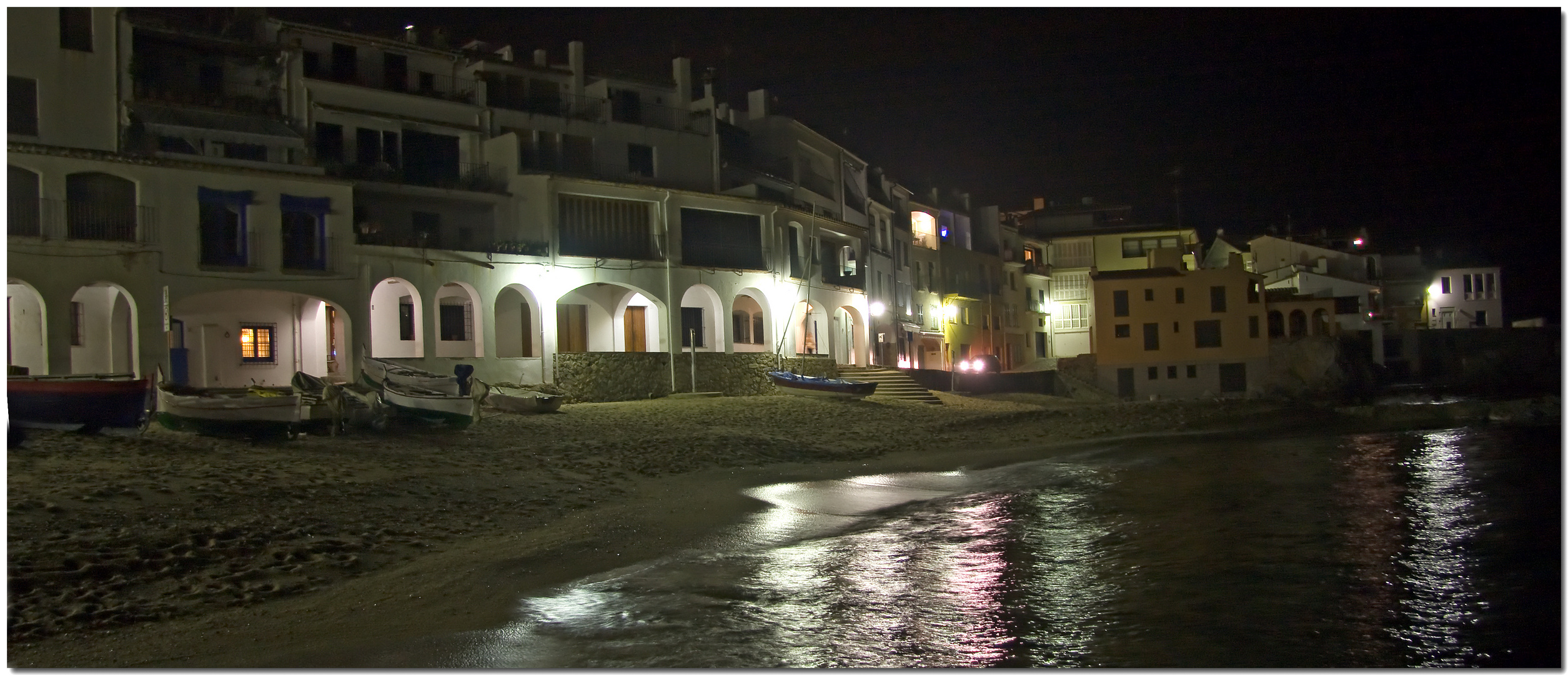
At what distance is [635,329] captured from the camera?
46.6 metres

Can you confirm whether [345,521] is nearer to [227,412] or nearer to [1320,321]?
[227,412]

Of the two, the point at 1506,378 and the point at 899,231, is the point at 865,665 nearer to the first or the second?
the point at 899,231

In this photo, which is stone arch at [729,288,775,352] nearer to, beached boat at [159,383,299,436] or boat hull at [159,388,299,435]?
beached boat at [159,383,299,436]

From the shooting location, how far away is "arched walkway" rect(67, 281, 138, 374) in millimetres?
32719

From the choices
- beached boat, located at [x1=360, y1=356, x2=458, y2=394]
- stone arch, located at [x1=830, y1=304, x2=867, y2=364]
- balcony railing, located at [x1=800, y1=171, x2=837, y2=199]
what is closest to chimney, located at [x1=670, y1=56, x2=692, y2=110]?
balcony railing, located at [x1=800, y1=171, x2=837, y2=199]

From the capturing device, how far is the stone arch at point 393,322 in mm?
38219

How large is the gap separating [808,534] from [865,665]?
7.53 m

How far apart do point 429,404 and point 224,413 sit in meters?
5.22

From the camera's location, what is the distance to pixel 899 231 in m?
63.4

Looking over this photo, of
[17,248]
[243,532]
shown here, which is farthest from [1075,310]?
[243,532]

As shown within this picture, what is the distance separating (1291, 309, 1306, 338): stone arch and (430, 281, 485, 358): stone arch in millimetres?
49412

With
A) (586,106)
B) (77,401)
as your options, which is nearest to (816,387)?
(586,106)

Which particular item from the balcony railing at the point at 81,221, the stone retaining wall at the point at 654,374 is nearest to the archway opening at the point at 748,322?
the stone retaining wall at the point at 654,374

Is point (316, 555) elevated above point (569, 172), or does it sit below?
below
